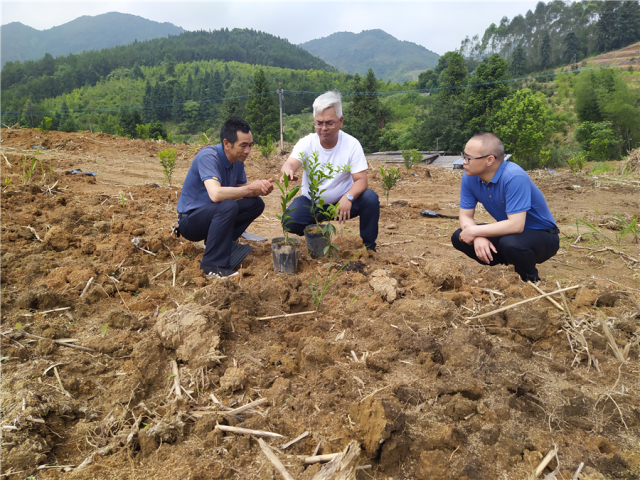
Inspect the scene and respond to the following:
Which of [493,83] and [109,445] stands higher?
[493,83]

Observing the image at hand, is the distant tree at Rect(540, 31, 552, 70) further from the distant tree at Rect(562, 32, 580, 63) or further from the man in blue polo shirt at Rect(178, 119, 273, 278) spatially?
the man in blue polo shirt at Rect(178, 119, 273, 278)

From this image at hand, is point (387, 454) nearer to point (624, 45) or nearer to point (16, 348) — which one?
point (16, 348)

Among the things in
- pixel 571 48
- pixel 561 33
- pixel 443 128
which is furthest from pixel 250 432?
pixel 561 33

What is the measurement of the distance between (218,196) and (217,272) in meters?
0.62

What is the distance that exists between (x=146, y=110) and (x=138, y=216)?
226ft

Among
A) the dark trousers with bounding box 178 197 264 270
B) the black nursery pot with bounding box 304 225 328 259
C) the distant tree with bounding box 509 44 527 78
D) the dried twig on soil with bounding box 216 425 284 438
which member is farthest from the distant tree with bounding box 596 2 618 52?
the dried twig on soil with bounding box 216 425 284 438

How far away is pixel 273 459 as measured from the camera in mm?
1355

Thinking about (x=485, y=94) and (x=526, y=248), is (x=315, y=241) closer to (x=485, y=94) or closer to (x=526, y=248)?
(x=526, y=248)

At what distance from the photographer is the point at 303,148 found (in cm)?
352

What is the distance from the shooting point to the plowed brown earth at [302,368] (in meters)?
Answer: 1.43

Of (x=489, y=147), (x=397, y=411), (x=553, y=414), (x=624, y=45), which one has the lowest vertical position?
(x=553, y=414)

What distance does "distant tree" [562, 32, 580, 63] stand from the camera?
6869 centimetres

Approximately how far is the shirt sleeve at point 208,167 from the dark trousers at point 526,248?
7.55ft

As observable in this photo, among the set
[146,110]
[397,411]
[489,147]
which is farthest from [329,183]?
→ [146,110]
